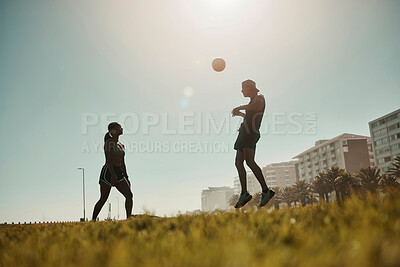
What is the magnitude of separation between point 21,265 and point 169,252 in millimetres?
741

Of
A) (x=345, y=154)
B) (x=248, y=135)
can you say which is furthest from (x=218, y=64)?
(x=345, y=154)

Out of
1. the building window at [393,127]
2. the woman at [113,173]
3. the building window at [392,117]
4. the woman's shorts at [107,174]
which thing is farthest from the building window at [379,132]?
the woman's shorts at [107,174]

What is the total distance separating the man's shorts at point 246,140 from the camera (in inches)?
250

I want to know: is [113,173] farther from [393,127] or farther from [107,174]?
[393,127]

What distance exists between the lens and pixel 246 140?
20.9ft

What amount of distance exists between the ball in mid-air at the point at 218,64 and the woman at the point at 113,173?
360cm

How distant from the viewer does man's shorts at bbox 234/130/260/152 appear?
6.34 meters

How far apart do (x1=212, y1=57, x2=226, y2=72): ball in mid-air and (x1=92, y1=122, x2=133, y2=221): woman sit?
3.60m

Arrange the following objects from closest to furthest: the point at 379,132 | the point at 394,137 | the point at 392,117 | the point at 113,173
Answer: the point at 113,173 < the point at 394,137 < the point at 392,117 < the point at 379,132

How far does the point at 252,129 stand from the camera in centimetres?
643

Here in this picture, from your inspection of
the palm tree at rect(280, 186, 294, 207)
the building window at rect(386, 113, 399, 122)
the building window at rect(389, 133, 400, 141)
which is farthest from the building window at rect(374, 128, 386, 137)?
the palm tree at rect(280, 186, 294, 207)

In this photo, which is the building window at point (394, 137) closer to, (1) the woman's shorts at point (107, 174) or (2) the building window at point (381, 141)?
(2) the building window at point (381, 141)

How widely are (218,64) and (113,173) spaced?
4.72 meters

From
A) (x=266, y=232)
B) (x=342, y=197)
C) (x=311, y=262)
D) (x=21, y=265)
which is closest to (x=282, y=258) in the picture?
(x=311, y=262)
